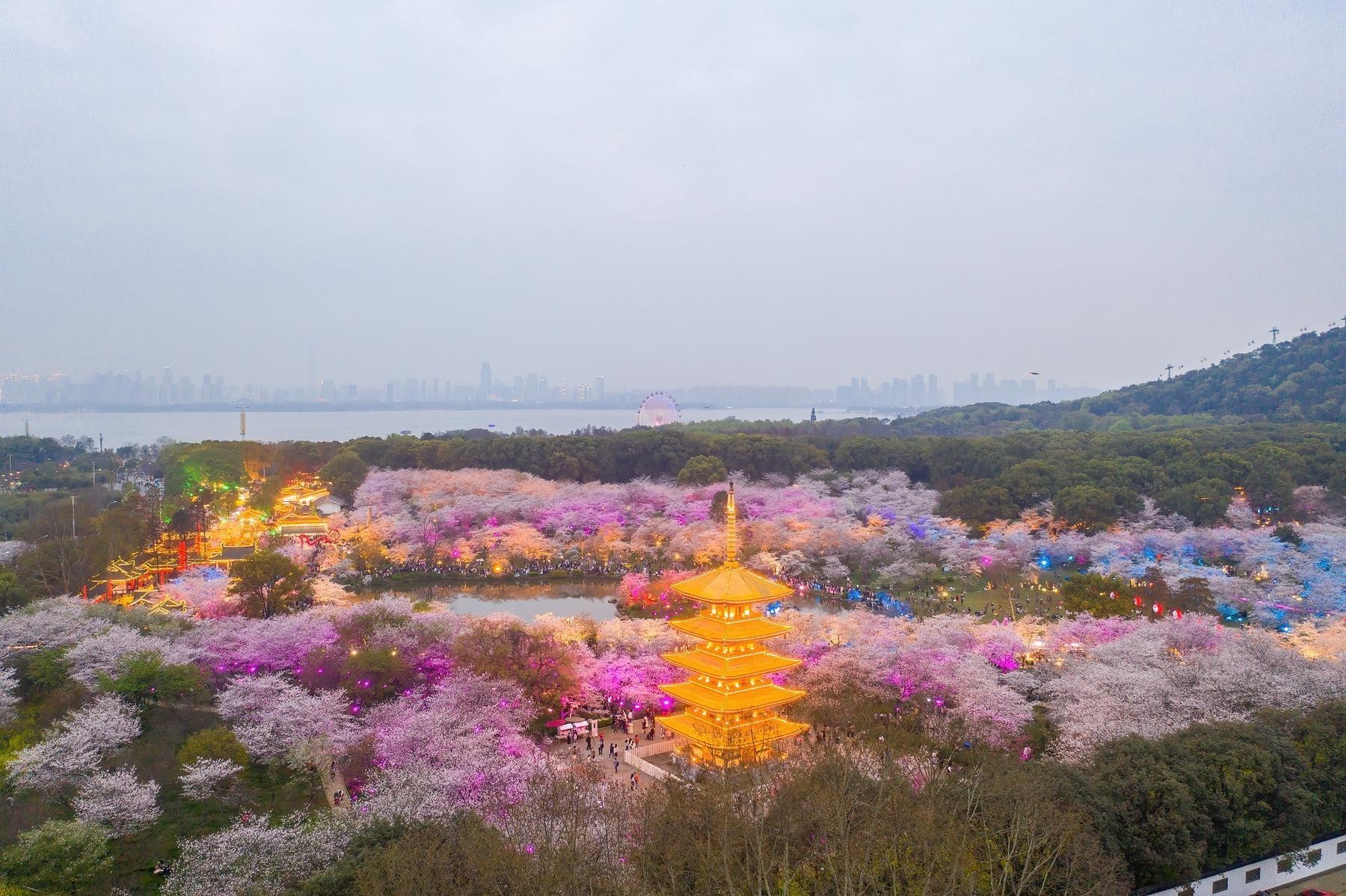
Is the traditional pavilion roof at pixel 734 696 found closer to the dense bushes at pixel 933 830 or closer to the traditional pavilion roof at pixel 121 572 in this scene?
the dense bushes at pixel 933 830

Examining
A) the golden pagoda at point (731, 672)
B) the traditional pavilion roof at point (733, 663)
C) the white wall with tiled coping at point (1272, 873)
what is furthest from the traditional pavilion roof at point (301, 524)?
the white wall with tiled coping at point (1272, 873)

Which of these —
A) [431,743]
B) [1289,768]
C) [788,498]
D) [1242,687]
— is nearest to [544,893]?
[431,743]

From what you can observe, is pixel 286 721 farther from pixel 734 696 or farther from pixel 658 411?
pixel 658 411

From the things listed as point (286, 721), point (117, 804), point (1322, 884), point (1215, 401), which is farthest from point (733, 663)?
point (1215, 401)

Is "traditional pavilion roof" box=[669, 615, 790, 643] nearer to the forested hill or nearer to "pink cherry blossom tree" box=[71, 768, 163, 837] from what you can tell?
"pink cherry blossom tree" box=[71, 768, 163, 837]

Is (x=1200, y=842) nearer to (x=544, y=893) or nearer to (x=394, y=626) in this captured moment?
(x=544, y=893)

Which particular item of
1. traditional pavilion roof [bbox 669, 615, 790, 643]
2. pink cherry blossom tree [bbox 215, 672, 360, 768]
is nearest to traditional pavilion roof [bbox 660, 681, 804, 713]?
traditional pavilion roof [bbox 669, 615, 790, 643]

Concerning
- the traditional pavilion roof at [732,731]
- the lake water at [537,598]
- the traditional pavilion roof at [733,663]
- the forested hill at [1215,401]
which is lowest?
the lake water at [537,598]
